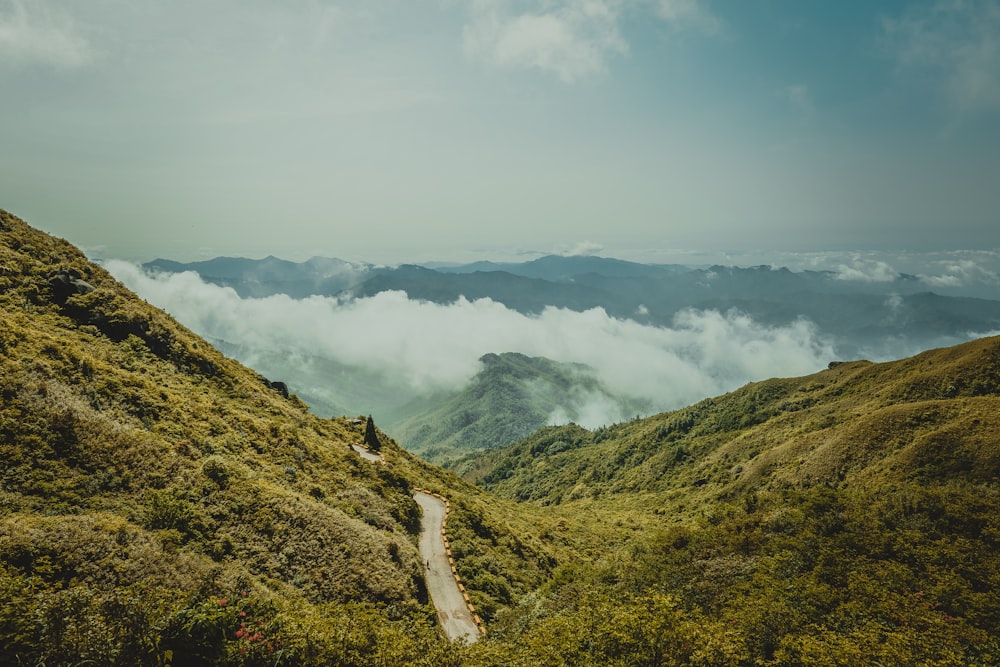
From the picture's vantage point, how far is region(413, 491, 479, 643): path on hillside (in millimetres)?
27141

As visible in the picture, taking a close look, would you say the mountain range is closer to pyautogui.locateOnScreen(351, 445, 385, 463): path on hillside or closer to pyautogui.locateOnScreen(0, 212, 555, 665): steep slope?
pyautogui.locateOnScreen(0, 212, 555, 665): steep slope

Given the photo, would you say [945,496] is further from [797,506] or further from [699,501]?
[699,501]

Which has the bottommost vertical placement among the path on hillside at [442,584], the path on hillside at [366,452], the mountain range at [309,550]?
the path on hillside at [442,584]

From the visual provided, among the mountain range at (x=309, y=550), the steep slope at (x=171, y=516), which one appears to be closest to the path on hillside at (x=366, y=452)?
the mountain range at (x=309, y=550)

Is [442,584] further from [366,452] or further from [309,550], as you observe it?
[366,452]

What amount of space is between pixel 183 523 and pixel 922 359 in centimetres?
13610

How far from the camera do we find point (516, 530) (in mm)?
49938

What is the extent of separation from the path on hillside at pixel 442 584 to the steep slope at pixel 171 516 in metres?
1.38


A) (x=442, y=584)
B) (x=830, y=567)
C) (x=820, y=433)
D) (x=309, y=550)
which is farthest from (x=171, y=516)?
(x=820, y=433)

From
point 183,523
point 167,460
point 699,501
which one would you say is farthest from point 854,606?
point 699,501

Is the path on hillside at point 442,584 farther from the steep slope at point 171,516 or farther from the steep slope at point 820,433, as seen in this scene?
the steep slope at point 820,433

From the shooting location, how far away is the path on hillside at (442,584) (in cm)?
2714

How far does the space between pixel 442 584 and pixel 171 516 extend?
18701mm

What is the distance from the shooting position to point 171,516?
67.6 feet
